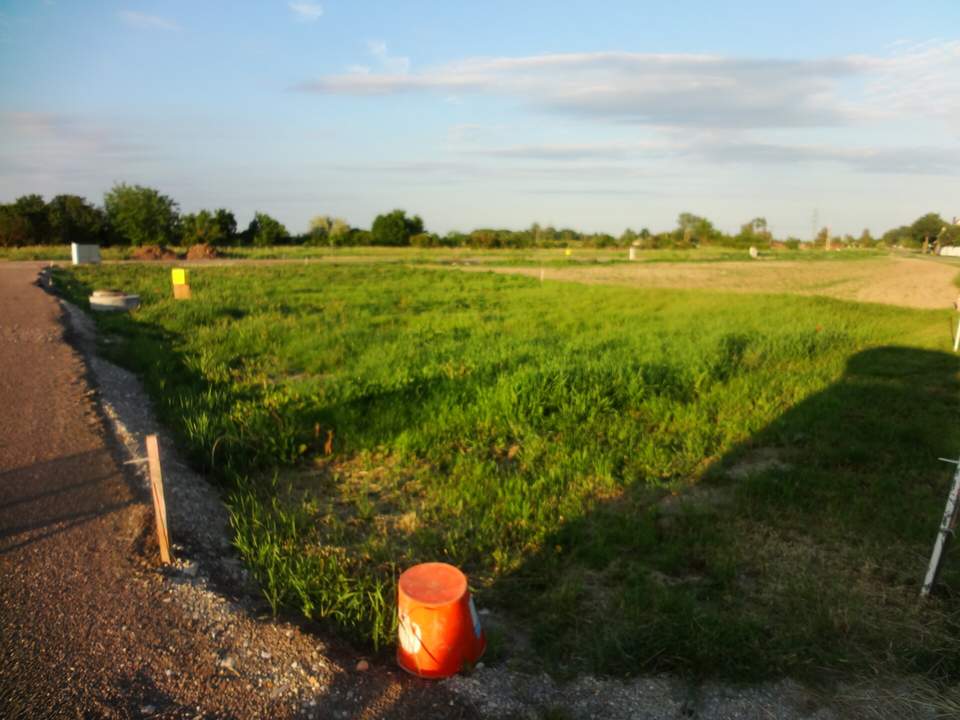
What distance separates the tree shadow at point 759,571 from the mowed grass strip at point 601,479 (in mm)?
15

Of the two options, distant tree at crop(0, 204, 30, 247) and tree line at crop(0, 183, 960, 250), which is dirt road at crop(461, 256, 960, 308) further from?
distant tree at crop(0, 204, 30, 247)

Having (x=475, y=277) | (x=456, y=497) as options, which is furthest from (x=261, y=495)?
(x=475, y=277)

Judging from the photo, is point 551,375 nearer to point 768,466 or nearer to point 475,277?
point 768,466

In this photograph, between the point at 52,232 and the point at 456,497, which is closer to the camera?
the point at 456,497

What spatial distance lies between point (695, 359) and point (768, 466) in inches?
131

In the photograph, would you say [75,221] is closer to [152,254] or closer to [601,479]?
[152,254]

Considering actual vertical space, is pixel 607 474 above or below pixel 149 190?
below

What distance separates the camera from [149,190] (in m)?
57.1

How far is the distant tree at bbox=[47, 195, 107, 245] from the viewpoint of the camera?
171 feet

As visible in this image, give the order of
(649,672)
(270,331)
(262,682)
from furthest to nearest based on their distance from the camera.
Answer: (270,331), (649,672), (262,682)

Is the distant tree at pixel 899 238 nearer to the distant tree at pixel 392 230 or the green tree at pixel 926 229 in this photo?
the green tree at pixel 926 229

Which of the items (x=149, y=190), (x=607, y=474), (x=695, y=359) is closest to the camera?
(x=607, y=474)

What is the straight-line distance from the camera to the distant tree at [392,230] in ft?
243

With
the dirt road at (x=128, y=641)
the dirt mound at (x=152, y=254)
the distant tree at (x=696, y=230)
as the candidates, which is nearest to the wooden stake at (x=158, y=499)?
the dirt road at (x=128, y=641)
